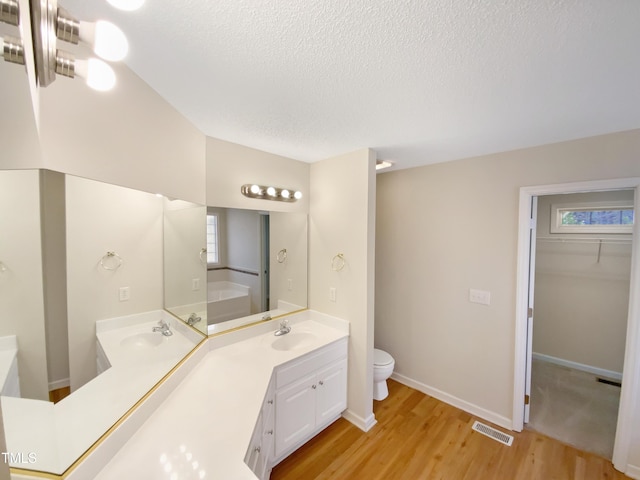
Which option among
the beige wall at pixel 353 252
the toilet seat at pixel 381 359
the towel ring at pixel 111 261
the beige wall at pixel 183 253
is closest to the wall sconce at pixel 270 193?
the beige wall at pixel 353 252

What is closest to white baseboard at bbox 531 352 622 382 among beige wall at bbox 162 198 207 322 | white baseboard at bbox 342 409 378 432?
white baseboard at bbox 342 409 378 432

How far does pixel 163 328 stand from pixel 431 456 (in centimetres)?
222

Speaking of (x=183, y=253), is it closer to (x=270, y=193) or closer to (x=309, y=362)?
(x=270, y=193)

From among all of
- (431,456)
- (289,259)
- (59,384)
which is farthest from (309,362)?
(59,384)

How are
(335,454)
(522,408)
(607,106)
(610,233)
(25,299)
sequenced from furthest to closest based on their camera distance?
(610,233), (522,408), (335,454), (607,106), (25,299)

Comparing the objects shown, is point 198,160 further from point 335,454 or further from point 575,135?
point 575,135

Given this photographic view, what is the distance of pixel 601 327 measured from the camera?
3.05m

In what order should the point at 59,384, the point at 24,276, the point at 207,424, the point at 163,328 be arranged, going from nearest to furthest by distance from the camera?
1. the point at 24,276
2. the point at 59,384
3. the point at 207,424
4. the point at 163,328

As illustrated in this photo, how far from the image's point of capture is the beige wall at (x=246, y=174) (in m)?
1.98

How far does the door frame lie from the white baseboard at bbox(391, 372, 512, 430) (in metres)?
0.09

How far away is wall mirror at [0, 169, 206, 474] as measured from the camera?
0.78 metres

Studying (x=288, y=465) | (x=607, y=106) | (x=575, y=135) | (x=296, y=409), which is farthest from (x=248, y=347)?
(x=575, y=135)

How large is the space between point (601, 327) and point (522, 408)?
189 centimetres

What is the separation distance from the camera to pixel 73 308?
3.31ft
